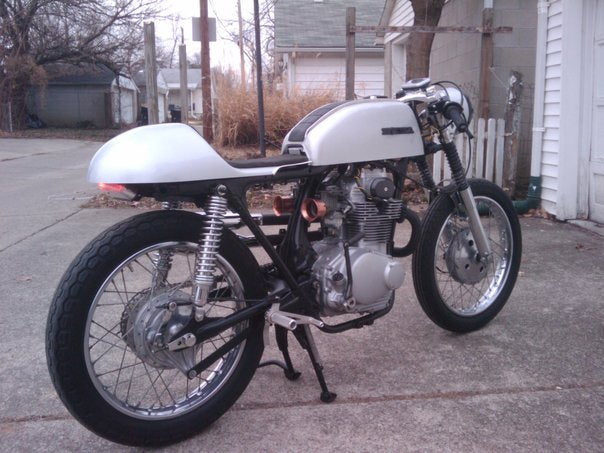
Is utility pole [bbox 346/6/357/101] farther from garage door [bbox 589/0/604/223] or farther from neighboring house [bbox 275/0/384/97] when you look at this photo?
neighboring house [bbox 275/0/384/97]

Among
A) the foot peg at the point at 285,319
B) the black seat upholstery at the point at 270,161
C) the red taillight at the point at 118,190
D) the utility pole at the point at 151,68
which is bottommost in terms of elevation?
the foot peg at the point at 285,319

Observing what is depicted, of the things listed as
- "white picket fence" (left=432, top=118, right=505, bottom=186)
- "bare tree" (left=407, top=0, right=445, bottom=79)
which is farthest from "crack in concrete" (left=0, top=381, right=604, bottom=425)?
"bare tree" (left=407, top=0, right=445, bottom=79)

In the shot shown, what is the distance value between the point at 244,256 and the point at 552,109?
5.21 metres

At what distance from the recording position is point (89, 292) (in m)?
2.26

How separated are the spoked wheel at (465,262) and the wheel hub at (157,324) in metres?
1.35

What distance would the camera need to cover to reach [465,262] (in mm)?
3545

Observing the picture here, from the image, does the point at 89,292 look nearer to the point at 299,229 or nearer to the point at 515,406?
the point at 299,229

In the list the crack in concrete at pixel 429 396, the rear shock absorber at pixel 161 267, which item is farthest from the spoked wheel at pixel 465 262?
the rear shock absorber at pixel 161 267

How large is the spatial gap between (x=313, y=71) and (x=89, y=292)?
17.1 metres

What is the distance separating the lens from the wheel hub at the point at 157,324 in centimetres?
245

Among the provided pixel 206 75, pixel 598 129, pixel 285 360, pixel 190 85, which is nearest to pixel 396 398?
pixel 285 360

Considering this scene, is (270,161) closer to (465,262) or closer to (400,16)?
(465,262)

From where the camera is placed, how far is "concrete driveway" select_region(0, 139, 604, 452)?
2.58 m

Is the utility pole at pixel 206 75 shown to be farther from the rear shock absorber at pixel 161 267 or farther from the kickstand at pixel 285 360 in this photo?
the rear shock absorber at pixel 161 267
